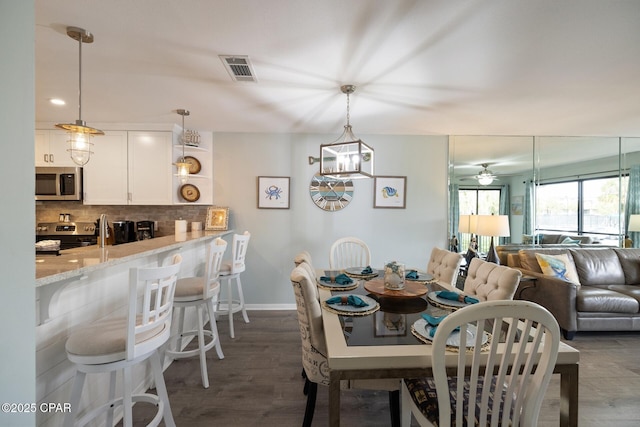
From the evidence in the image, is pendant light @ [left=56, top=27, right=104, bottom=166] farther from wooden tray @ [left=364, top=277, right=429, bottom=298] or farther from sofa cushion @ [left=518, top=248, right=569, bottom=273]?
sofa cushion @ [left=518, top=248, right=569, bottom=273]

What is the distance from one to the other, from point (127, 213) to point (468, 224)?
15.3ft

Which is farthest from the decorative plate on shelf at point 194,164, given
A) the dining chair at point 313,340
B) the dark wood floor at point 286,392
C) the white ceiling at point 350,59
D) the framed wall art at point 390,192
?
the dining chair at point 313,340

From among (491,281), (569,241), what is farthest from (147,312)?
(569,241)

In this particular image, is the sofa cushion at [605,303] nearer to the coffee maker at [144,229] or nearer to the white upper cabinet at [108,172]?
the coffee maker at [144,229]

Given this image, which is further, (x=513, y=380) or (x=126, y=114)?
(x=126, y=114)

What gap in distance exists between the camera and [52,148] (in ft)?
11.3

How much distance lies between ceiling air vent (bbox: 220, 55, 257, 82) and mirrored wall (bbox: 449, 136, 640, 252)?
2913mm

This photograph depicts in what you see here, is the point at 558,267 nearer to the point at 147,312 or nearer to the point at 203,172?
the point at 147,312

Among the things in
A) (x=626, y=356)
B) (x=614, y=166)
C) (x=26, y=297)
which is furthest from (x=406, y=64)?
(x=614, y=166)

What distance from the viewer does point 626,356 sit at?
2.59 meters

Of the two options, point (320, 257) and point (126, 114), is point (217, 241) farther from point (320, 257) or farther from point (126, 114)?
point (126, 114)

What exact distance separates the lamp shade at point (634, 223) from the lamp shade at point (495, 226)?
2.05 meters

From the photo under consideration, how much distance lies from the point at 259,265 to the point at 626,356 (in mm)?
3994

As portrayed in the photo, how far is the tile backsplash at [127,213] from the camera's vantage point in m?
3.67
